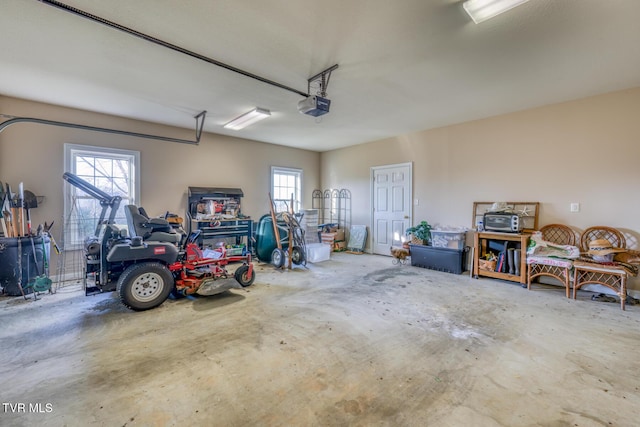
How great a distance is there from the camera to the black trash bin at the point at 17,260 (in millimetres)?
3645

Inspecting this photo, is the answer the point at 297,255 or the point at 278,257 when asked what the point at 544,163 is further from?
the point at 278,257

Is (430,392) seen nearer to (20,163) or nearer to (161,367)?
(161,367)

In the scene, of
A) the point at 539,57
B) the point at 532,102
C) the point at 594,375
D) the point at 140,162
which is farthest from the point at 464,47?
the point at 140,162

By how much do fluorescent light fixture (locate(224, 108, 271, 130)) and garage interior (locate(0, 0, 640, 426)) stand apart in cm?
17

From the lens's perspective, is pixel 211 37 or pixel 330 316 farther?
pixel 330 316

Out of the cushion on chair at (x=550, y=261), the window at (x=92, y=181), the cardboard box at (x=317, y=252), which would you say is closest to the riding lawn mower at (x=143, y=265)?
the window at (x=92, y=181)

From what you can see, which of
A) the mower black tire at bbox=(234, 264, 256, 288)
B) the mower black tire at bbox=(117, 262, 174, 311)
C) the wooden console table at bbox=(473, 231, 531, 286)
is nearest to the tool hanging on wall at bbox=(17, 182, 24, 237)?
the mower black tire at bbox=(117, 262, 174, 311)

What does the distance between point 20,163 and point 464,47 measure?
6.19 metres

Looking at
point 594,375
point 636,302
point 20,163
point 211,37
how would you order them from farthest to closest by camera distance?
point 20,163 → point 636,302 → point 211,37 → point 594,375

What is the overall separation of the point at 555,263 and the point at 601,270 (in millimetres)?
466

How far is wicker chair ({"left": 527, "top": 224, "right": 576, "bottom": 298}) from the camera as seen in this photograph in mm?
3816

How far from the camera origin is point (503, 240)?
4676 mm

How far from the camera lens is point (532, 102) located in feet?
14.0

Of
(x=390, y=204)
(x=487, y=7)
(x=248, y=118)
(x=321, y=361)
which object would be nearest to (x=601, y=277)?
(x=390, y=204)
